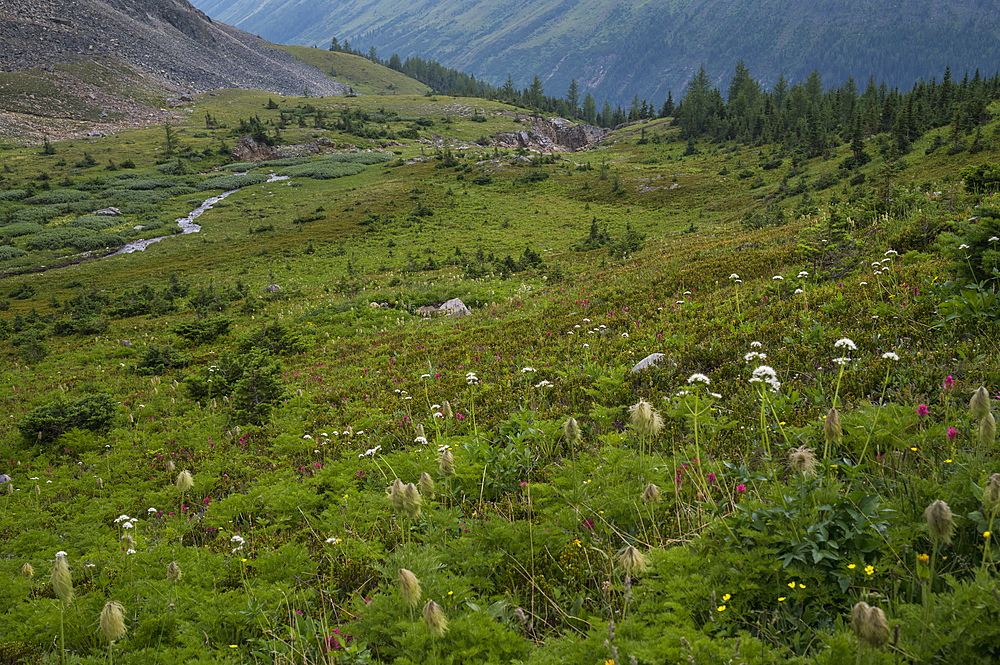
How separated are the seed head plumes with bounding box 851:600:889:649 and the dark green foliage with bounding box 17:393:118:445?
506 inches

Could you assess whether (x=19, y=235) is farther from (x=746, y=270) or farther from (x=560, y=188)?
(x=746, y=270)

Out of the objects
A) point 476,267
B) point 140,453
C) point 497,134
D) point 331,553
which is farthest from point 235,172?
point 331,553

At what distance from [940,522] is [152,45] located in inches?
7754

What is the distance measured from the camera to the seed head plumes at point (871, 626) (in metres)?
1.74

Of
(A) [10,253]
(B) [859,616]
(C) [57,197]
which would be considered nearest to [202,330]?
(B) [859,616]

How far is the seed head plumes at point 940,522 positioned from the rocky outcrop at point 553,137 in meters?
126

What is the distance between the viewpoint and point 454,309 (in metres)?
17.6

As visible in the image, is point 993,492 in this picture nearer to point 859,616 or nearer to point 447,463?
point 859,616

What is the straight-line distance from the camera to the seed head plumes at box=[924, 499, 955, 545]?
6.88ft

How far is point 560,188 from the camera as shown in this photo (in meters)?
64.9

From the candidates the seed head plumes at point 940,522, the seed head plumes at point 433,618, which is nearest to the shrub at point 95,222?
the seed head plumes at point 433,618

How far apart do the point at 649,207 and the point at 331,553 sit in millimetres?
52993

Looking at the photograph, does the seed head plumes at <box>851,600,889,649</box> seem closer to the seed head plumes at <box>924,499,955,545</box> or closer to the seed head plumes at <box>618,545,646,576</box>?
the seed head plumes at <box>924,499,955,545</box>

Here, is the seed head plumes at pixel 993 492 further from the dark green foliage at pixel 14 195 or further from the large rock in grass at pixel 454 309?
the dark green foliage at pixel 14 195
